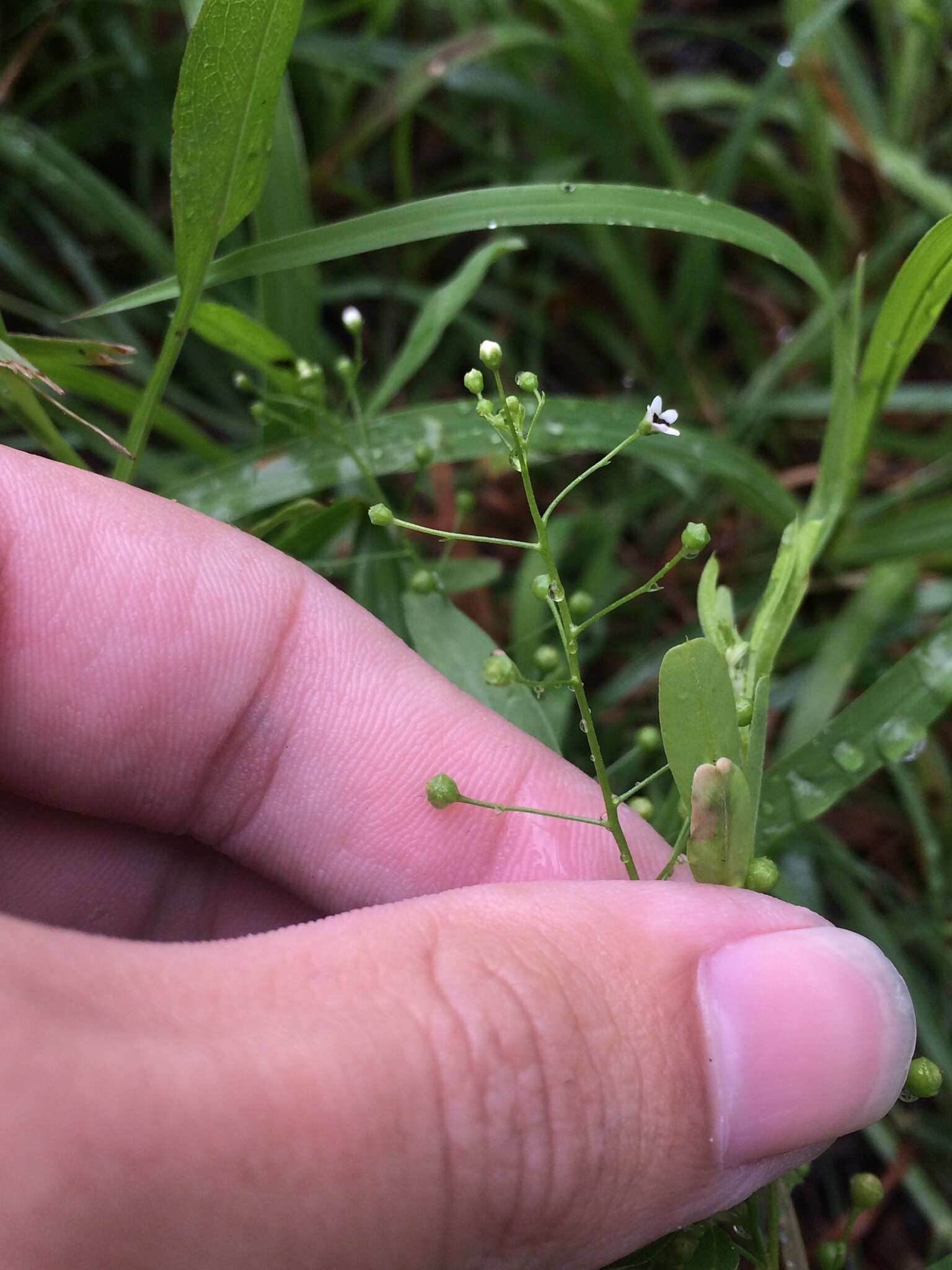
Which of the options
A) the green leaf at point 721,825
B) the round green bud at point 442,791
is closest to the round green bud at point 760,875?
the green leaf at point 721,825

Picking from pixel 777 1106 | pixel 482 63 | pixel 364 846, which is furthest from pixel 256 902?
pixel 482 63

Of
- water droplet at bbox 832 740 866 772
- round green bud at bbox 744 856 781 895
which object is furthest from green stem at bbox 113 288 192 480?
water droplet at bbox 832 740 866 772

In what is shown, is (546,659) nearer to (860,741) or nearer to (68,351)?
(860,741)

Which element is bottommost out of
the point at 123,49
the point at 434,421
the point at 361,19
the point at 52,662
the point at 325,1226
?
the point at 325,1226

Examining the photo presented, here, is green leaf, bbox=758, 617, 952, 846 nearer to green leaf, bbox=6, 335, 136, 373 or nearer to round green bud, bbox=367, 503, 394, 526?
round green bud, bbox=367, 503, 394, 526

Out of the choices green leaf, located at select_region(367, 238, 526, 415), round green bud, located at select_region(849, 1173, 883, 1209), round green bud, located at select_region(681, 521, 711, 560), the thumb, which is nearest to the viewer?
the thumb

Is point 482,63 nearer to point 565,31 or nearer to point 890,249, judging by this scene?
point 565,31

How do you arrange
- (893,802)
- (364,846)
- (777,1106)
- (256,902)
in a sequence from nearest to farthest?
(777,1106) < (364,846) < (256,902) < (893,802)

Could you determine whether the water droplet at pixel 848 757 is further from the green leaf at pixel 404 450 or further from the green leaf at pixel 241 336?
the green leaf at pixel 241 336
